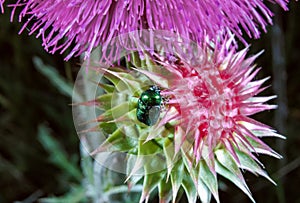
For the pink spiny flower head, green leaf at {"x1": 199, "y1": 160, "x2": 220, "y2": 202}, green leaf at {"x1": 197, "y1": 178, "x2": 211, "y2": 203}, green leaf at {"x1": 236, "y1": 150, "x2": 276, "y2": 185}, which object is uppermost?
the pink spiny flower head

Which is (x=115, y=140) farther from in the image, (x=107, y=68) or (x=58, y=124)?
(x=58, y=124)

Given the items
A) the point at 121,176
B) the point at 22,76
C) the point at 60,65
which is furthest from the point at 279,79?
the point at 22,76

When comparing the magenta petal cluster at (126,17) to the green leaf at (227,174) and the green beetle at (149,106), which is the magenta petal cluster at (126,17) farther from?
the green leaf at (227,174)

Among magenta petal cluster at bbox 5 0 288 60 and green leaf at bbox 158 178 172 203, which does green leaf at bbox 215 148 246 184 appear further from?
magenta petal cluster at bbox 5 0 288 60

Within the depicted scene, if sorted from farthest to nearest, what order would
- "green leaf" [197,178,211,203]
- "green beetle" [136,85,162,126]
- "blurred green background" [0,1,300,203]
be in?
"blurred green background" [0,1,300,203]
"green leaf" [197,178,211,203]
"green beetle" [136,85,162,126]

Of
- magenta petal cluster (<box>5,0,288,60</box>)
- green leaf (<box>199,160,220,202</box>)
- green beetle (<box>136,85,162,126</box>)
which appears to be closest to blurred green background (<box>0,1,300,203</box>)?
magenta petal cluster (<box>5,0,288,60</box>)

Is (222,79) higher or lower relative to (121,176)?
higher

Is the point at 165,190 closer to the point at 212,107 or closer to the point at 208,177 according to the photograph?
the point at 208,177

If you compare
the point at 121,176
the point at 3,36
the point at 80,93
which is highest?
the point at 3,36

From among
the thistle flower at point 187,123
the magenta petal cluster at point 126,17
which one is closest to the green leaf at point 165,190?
the thistle flower at point 187,123
